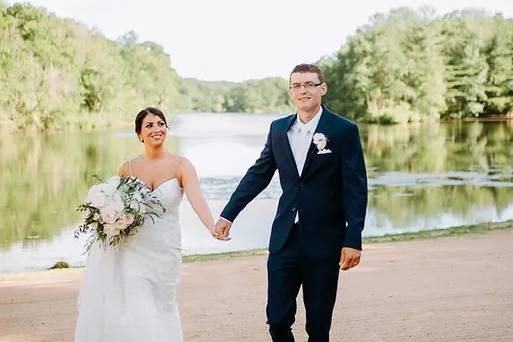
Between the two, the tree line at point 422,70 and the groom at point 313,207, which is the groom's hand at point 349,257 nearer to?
the groom at point 313,207

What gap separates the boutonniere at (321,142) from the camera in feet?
13.6

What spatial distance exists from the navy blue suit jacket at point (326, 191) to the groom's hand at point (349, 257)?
0.09 feet

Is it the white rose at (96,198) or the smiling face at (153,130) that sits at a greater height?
the smiling face at (153,130)

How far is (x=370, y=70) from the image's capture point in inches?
3068

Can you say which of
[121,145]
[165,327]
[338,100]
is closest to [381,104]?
[338,100]

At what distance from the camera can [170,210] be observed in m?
4.62

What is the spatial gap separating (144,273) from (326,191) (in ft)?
3.97

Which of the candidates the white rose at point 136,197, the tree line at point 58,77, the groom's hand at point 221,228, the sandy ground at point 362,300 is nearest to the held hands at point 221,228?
the groom's hand at point 221,228

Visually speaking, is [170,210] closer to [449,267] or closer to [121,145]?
[449,267]

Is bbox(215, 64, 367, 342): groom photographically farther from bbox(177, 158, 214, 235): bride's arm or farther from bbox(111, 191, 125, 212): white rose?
bbox(111, 191, 125, 212): white rose

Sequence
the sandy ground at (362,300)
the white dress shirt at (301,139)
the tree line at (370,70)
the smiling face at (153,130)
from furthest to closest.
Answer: the tree line at (370,70)
the sandy ground at (362,300)
the smiling face at (153,130)
the white dress shirt at (301,139)

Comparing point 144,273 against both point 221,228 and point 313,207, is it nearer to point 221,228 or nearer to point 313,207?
point 221,228

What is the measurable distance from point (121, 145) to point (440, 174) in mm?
21191

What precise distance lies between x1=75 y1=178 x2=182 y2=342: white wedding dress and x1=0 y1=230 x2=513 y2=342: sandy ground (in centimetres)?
153
